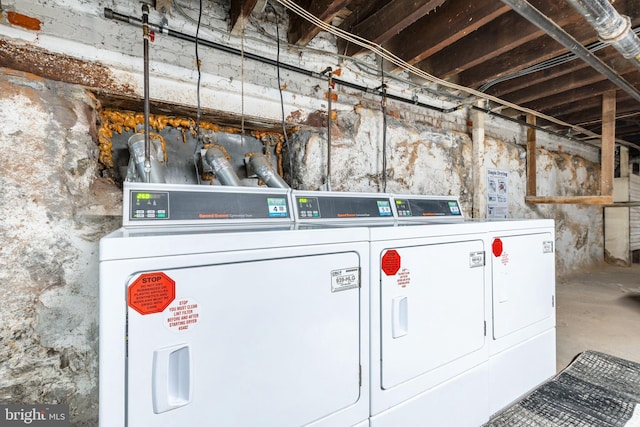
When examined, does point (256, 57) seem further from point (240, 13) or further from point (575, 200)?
point (575, 200)

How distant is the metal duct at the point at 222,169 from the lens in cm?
152

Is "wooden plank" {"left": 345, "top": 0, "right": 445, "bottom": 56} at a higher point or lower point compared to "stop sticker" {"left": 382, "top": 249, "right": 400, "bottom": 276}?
higher

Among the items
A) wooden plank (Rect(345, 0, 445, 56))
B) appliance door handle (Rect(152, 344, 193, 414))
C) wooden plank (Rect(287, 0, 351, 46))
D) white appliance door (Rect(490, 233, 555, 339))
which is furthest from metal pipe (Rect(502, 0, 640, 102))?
appliance door handle (Rect(152, 344, 193, 414))

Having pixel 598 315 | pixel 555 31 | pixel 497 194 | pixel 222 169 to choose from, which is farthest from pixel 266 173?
pixel 598 315

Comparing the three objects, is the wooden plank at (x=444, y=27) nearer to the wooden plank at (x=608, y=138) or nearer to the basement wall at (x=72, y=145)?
the basement wall at (x=72, y=145)

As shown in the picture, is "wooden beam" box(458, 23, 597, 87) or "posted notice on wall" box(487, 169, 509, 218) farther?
"posted notice on wall" box(487, 169, 509, 218)

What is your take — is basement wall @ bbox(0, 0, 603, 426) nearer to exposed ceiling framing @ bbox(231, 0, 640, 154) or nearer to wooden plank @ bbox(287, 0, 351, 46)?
wooden plank @ bbox(287, 0, 351, 46)

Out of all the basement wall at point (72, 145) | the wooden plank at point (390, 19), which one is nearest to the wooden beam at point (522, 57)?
the wooden plank at point (390, 19)

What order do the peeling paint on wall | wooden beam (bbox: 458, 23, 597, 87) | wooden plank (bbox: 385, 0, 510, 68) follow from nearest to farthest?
1. the peeling paint on wall
2. wooden plank (bbox: 385, 0, 510, 68)
3. wooden beam (bbox: 458, 23, 597, 87)

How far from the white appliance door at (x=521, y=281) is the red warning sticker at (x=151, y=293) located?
142 centimetres

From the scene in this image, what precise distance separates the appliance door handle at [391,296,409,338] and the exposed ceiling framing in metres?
1.47

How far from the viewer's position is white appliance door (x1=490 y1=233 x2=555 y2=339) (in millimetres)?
1529

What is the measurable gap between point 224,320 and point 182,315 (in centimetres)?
11

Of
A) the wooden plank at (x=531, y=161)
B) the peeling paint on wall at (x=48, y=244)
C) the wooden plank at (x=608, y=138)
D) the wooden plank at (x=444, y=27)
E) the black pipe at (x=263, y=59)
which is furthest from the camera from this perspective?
the wooden plank at (x=531, y=161)
